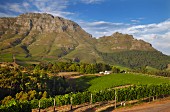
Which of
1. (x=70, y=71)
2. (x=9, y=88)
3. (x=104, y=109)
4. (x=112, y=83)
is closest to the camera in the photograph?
(x=104, y=109)

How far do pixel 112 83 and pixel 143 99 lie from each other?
48.4 meters

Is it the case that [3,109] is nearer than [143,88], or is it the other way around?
[3,109]

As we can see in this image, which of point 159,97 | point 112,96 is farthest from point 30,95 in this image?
point 159,97

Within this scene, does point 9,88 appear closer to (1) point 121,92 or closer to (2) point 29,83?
(2) point 29,83

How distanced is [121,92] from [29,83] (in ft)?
111

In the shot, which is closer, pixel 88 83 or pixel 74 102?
pixel 74 102

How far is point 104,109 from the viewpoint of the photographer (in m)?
52.8

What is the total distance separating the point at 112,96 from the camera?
6881 centimetres

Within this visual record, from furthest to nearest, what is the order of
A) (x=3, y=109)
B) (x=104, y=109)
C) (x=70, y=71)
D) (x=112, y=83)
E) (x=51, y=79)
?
(x=70, y=71) → (x=112, y=83) → (x=51, y=79) → (x=104, y=109) → (x=3, y=109)

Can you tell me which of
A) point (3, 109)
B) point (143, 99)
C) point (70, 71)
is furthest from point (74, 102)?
point (70, 71)

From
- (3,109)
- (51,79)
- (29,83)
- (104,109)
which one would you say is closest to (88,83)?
(51,79)

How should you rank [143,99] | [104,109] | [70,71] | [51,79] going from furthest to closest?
[70,71], [51,79], [143,99], [104,109]

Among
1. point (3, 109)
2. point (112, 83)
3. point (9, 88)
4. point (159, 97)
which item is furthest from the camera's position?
point (112, 83)

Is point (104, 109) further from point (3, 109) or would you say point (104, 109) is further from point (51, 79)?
point (51, 79)
